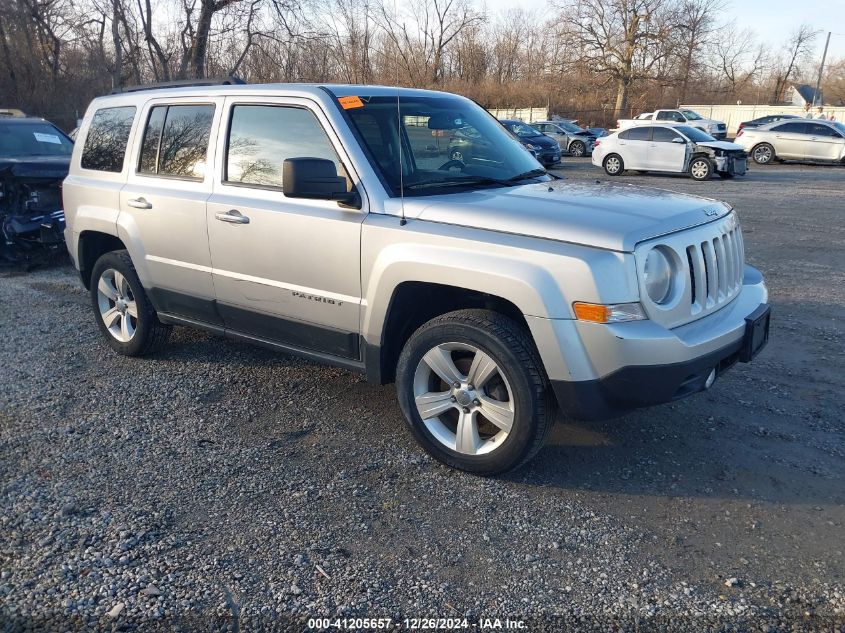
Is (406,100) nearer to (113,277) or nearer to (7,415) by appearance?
(113,277)

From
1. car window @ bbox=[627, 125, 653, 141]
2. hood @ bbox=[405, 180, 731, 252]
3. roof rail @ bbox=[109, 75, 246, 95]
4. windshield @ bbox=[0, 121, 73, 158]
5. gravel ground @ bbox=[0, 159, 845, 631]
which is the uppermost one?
roof rail @ bbox=[109, 75, 246, 95]

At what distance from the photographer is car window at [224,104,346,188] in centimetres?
414

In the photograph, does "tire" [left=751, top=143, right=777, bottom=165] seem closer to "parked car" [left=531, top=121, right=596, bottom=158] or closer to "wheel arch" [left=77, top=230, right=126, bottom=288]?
"parked car" [left=531, top=121, right=596, bottom=158]

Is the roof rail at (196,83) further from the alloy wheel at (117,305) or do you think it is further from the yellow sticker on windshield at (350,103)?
the alloy wheel at (117,305)

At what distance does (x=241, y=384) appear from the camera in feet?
16.5

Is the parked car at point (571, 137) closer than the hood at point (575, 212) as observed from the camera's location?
No

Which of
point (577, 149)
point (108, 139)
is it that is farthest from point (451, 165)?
point (577, 149)

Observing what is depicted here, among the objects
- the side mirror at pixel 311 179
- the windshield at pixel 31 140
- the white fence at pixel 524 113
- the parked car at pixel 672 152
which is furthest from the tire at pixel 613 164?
the white fence at pixel 524 113

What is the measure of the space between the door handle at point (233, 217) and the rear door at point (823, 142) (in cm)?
2592

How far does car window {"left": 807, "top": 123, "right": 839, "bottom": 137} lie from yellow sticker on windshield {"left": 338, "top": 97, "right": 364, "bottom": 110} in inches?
1009

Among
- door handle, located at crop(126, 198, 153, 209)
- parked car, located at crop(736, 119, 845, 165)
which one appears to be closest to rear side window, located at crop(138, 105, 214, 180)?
door handle, located at crop(126, 198, 153, 209)

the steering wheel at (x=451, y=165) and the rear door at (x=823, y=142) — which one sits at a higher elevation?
the steering wheel at (x=451, y=165)

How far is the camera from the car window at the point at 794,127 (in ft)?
82.1

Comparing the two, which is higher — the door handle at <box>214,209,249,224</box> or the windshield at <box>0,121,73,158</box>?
the door handle at <box>214,209,249,224</box>
